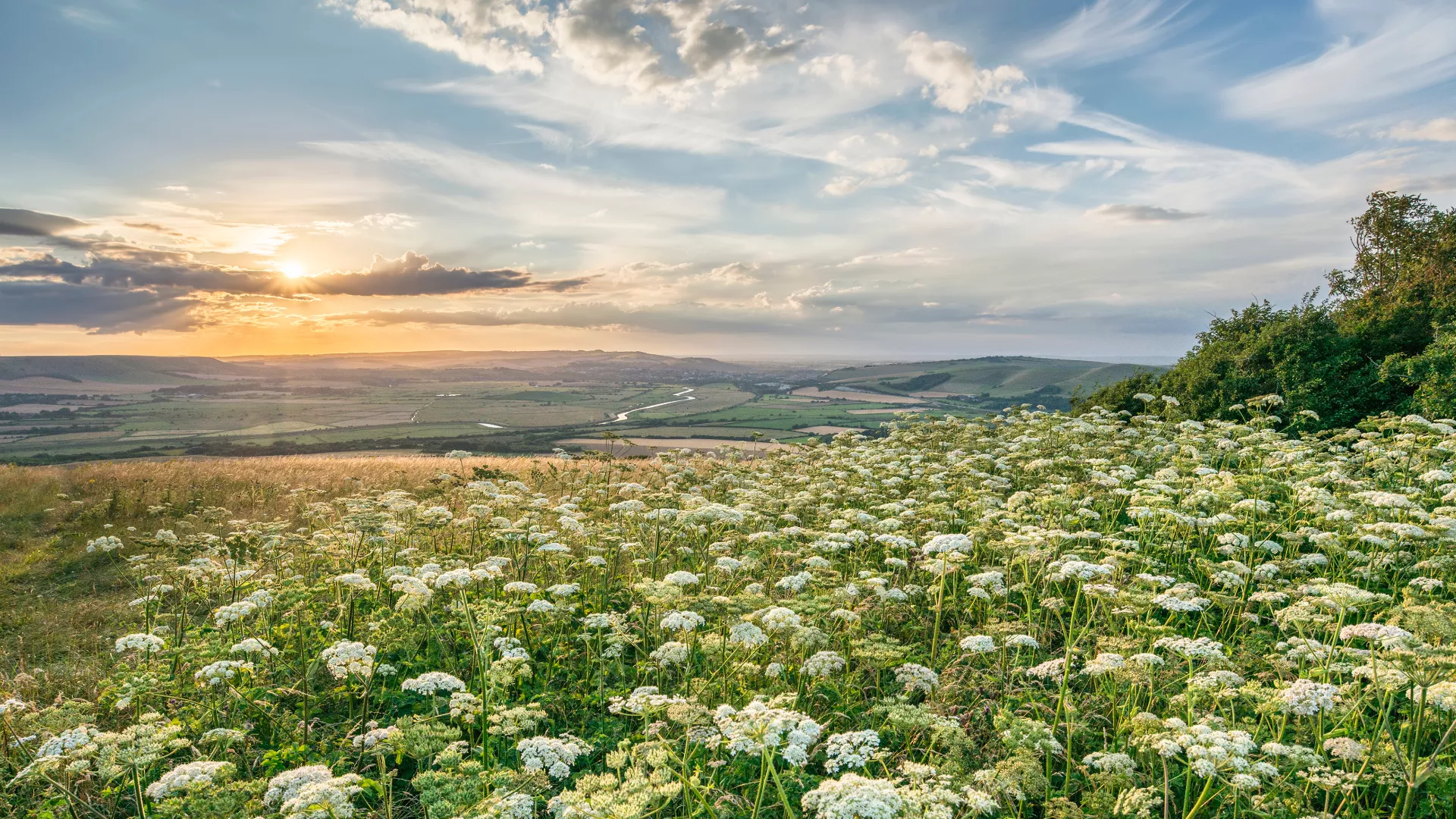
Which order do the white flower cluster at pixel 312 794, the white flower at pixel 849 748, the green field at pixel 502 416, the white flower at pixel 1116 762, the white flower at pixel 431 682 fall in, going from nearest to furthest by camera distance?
the white flower cluster at pixel 312 794 → the white flower at pixel 849 748 → the white flower at pixel 1116 762 → the white flower at pixel 431 682 → the green field at pixel 502 416

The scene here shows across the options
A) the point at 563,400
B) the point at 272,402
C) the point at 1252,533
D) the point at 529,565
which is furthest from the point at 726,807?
the point at 272,402

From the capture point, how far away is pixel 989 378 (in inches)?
6718

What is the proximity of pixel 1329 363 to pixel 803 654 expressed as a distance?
1081 inches

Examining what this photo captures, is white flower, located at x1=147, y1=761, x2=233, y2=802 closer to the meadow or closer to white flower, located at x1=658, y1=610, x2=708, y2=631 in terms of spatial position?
the meadow

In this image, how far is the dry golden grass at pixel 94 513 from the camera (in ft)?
38.8

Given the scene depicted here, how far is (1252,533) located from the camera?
8859 millimetres

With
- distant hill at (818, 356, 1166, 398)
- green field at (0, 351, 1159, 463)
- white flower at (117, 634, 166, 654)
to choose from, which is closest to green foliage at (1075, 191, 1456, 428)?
white flower at (117, 634, 166, 654)

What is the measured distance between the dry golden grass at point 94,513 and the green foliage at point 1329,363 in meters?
23.6

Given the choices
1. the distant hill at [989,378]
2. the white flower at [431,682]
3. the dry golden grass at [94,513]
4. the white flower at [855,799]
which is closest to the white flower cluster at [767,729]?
the white flower at [855,799]

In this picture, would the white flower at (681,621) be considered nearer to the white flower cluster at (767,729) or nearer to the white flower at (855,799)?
the white flower cluster at (767,729)

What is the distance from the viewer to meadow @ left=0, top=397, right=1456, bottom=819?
4852mm

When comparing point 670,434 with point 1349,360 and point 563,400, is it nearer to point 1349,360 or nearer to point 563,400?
point 1349,360

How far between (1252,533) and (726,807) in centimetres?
810

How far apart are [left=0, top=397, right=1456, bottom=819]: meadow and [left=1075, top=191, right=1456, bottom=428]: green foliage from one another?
10495 mm
